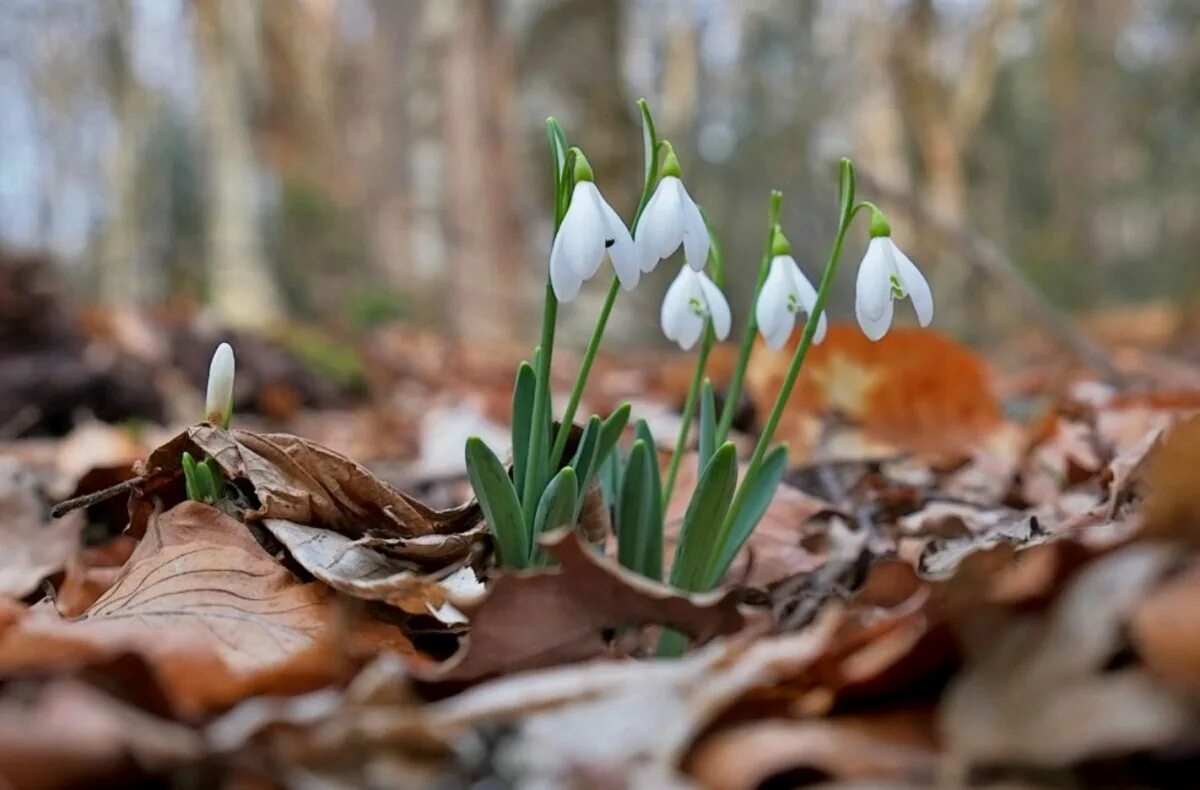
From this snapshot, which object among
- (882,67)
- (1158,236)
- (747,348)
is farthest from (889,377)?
(1158,236)

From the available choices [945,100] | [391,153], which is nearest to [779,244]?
[391,153]

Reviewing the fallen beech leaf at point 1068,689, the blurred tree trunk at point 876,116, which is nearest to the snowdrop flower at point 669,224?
the fallen beech leaf at point 1068,689

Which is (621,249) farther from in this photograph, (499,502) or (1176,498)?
(1176,498)

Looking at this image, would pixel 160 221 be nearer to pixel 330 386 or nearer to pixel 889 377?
pixel 330 386

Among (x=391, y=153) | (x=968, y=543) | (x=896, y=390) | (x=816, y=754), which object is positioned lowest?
(x=391, y=153)

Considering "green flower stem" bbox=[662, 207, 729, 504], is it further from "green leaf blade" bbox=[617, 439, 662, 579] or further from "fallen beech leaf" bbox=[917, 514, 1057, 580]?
"fallen beech leaf" bbox=[917, 514, 1057, 580]
